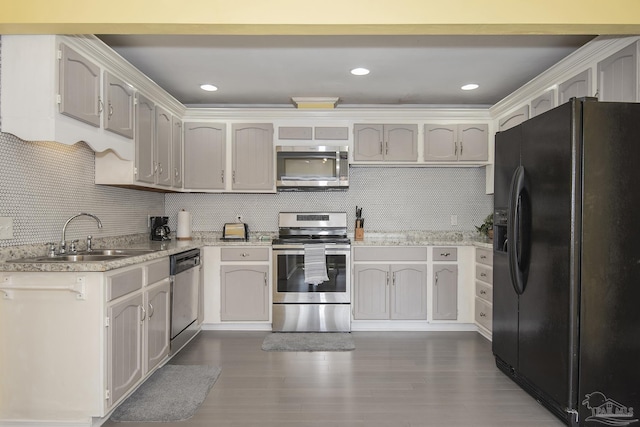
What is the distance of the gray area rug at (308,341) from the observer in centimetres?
363

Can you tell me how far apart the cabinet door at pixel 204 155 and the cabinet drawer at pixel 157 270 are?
4.74ft

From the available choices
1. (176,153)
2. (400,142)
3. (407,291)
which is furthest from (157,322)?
(400,142)

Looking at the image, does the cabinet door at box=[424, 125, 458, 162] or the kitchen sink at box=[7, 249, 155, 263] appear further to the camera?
the cabinet door at box=[424, 125, 458, 162]

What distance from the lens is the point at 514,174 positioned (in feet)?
8.80

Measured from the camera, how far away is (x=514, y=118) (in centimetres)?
391

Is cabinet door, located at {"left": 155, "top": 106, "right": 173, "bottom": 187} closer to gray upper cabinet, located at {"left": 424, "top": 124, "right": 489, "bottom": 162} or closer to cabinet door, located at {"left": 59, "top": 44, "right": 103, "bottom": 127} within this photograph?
cabinet door, located at {"left": 59, "top": 44, "right": 103, "bottom": 127}

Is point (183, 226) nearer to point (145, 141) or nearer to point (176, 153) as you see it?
point (176, 153)

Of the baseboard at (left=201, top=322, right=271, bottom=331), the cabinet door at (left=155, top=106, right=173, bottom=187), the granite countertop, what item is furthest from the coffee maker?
the baseboard at (left=201, top=322, right=271, bottom=331)

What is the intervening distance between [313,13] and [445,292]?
9.99 ft

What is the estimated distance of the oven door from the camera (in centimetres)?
415

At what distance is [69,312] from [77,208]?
1.17 meters

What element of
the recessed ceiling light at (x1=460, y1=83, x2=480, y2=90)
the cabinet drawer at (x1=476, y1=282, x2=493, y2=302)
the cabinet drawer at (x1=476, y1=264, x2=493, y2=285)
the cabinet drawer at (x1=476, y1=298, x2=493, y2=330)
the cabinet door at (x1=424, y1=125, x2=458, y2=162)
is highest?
the recessed ceiling light at (x1=460, y1=83, x2=480, y2=90)

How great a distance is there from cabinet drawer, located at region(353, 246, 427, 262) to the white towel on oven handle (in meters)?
0.34

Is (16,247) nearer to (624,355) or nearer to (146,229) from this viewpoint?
(146,229)
